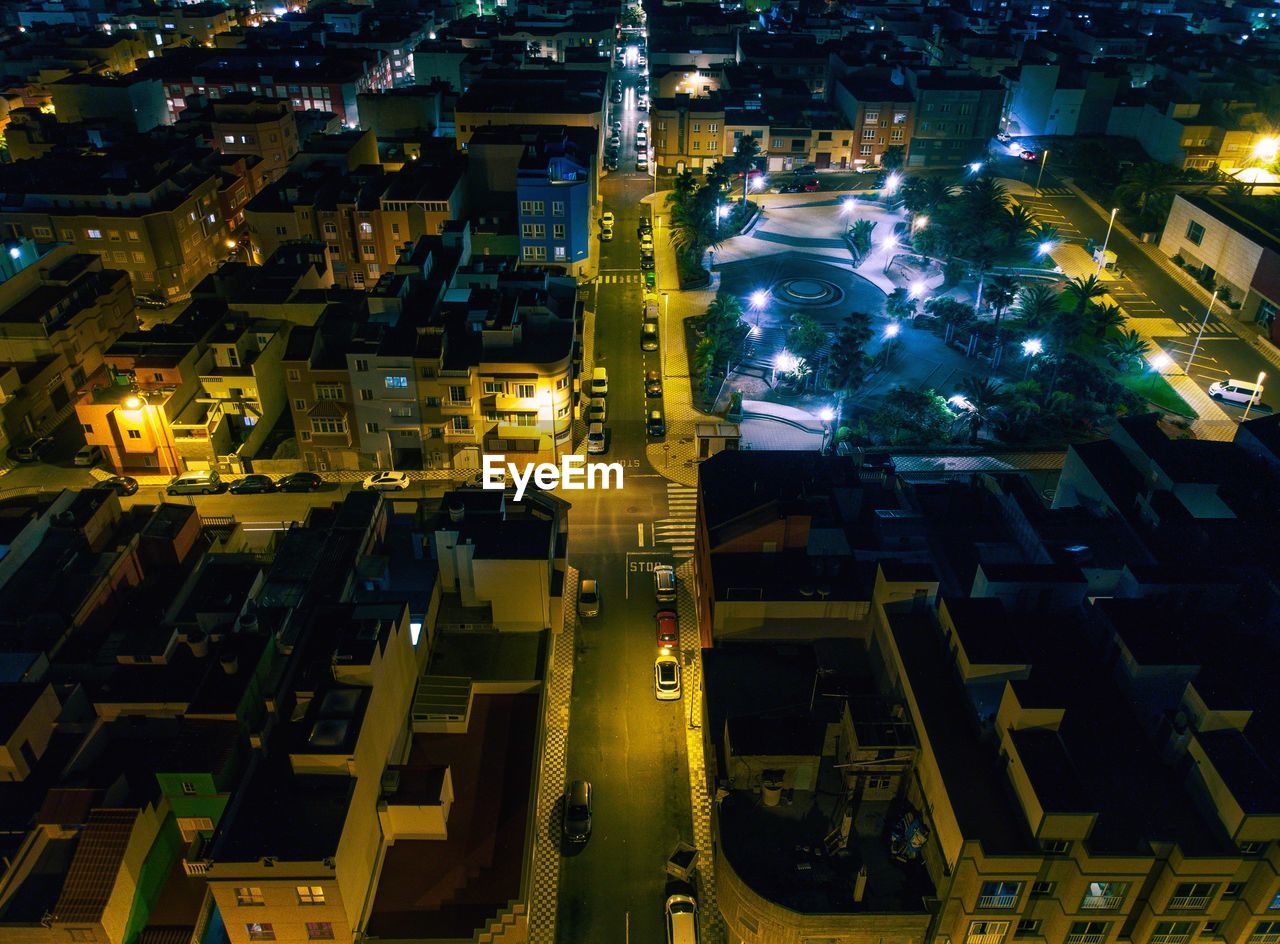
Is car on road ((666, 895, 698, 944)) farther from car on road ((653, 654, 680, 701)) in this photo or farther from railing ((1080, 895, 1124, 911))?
railing ((1080, 895, 1124, 911))

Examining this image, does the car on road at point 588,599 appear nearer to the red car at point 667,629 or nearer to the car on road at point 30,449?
the red car at point 667,629

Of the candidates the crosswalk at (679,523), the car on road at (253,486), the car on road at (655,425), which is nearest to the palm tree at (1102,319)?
the car on road at (655,425)

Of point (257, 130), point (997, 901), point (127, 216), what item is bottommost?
point (997, 901)

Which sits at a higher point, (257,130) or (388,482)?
(257,130)

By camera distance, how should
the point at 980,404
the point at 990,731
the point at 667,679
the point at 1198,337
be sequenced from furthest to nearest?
the point at 1198,337
the point at 980,404
the point at 667,679
the point at 990,731

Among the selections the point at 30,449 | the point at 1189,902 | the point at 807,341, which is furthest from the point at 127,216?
the point at 1189,902

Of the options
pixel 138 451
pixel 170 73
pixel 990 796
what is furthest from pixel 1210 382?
pixel 170 73

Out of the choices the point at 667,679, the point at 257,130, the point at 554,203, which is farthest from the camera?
the point at 257,130

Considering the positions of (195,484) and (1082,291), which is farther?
(1082,291)

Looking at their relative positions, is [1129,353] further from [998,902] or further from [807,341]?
[998,902]
